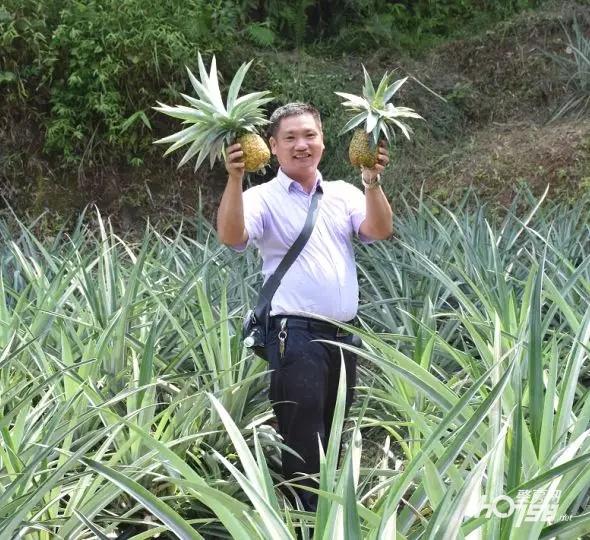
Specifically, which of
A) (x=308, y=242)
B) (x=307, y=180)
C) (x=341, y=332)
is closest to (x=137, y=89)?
(x=307, y=180)

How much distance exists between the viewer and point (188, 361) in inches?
142

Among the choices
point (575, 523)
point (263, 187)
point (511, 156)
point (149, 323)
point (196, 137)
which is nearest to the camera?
point (575, 523)

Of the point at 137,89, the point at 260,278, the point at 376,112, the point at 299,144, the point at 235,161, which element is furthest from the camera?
the point at 137,89

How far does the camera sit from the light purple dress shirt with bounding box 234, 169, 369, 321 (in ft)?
8.67

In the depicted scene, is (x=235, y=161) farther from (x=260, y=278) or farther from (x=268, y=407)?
(x=260, y=278)

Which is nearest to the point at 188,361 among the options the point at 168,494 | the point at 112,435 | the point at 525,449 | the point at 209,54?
the point at 168,494

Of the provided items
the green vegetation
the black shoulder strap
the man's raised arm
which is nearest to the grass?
the black shoulder strap

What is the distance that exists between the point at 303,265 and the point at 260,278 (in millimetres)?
1642

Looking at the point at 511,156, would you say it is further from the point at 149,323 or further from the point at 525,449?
the point at 525,449

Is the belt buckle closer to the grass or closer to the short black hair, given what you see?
the grass

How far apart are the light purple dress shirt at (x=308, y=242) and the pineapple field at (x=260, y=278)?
0.22 meters

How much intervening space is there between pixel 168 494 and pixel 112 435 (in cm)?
→ 41

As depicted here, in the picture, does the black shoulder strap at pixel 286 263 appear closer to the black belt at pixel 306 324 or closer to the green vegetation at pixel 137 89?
the black belt at pixel 306 324

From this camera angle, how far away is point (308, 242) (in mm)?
2689
